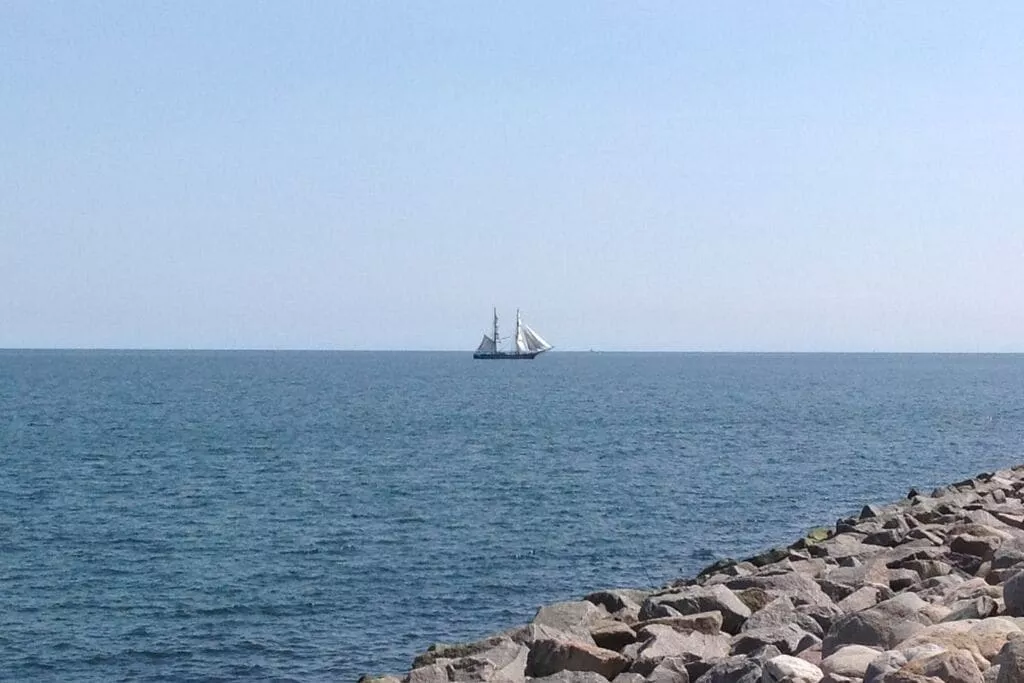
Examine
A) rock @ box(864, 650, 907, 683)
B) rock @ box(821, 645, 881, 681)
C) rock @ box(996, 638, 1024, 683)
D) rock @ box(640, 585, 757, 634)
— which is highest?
rock @ box(996, 638, 1024, 683)

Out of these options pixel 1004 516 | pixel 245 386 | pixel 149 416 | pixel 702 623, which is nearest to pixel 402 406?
pixel 149 416

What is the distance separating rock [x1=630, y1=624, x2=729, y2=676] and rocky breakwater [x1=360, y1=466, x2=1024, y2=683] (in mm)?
17

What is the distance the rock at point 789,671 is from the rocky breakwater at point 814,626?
11mm

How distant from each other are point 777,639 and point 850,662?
2.03 metres

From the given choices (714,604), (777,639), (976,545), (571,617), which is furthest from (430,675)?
(976,545)

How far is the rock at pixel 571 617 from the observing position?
11477 millimetres

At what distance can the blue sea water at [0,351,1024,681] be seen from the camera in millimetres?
17531

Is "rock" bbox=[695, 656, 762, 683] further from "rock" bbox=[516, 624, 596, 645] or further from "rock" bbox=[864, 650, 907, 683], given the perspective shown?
"rock" bbox=[516, 624, 596, 645]

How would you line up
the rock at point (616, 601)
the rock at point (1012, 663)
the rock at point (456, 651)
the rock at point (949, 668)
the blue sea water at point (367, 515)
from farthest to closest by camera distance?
the blue sea water at point (367, 515), the rock at point (616, 601), the rock at point (456, 651), the rock at point (949, 668), the rock at point (1012, 663)

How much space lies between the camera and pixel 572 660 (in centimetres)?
940

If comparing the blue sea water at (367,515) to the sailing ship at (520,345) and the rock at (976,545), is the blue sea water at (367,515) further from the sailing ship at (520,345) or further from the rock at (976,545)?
the sailing ship at (520,345)

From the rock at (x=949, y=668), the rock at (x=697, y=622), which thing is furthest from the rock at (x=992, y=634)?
the rock at (x=697, y=622)

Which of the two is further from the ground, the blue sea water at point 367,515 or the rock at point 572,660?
the rock at point 572,660

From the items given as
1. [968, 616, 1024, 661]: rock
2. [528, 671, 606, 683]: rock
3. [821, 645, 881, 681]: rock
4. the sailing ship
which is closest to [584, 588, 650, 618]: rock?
[528, 671, 606, 683]: rock
